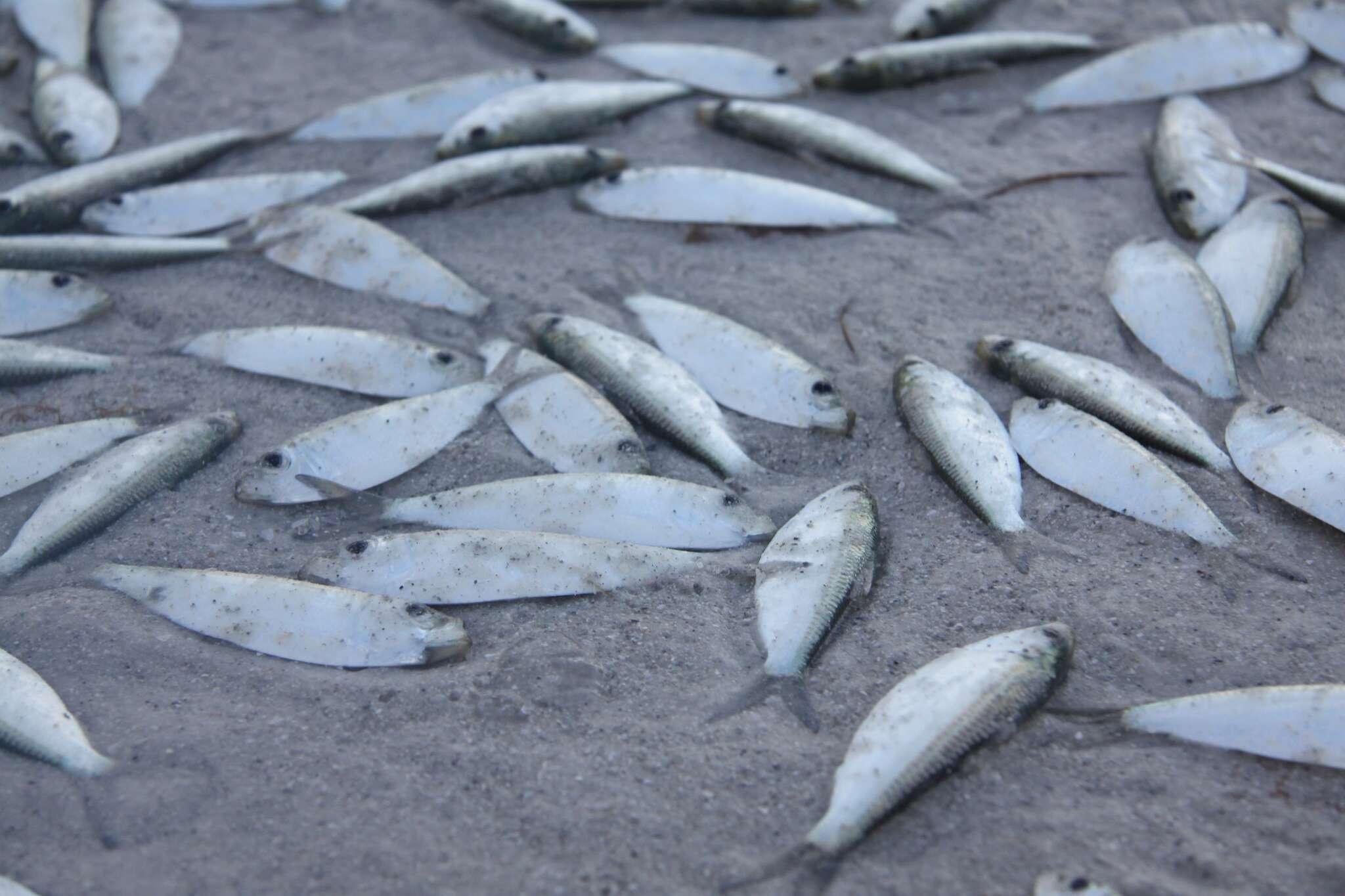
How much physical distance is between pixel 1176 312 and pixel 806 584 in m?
1.92

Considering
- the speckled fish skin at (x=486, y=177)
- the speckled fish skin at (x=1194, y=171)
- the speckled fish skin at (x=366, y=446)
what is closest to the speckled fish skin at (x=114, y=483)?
the speckled fish skin at (x=366, y=446)

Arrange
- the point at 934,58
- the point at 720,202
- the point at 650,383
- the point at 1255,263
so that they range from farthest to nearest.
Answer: the point at 934,58 → the point at 720,202 → the point at 1255,263 → the point at 650,383

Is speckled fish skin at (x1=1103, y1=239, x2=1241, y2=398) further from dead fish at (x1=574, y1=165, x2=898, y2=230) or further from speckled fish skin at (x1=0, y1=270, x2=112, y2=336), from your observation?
speckled fish skin at (x1=0, y1=270, x2=112, y2=336)

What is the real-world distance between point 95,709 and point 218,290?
2.07 m

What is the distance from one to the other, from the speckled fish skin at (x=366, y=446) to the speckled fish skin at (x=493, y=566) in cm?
37

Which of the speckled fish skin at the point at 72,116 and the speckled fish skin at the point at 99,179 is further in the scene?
the speckled fish skin at the point at 72,116

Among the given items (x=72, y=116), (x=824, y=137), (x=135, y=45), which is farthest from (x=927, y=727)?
(x=135, y=45)

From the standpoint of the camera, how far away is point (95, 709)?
2.86 m

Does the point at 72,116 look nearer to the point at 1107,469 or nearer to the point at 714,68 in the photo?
the point at 714,68

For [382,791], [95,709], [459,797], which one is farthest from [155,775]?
[459,797]

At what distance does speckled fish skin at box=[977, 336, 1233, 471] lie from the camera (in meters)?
3.48

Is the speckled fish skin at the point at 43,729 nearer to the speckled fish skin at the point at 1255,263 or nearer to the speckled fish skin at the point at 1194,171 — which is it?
the speckled fish skin at the point at 1255,263

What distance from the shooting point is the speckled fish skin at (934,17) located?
5629mm

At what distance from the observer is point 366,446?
3604mm
